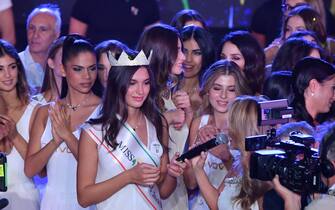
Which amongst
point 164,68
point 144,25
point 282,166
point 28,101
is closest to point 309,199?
point 282,166

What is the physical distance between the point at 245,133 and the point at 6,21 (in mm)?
3018

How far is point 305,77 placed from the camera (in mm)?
5258

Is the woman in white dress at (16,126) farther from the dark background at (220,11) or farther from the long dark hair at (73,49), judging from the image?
the dark background at (220,11)

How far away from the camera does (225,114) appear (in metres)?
5.38

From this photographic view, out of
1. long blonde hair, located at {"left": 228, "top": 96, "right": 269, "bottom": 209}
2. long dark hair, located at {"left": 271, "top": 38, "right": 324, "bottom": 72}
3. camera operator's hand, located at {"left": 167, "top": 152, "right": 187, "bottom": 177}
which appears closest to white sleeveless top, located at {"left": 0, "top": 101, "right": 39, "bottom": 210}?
camera operator's hand, located at {"left": 167, "top": 152, "right": 187, "bottom": 177}

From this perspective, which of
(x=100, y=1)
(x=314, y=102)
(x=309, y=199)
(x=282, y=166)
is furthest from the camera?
(x=100, y=1)

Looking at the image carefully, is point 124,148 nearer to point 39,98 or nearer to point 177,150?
point 177,150

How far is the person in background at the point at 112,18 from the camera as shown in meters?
7.33

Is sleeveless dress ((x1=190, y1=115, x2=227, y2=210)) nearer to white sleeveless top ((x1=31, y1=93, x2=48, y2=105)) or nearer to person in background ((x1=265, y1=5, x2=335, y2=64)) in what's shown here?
white sleeveless top ((x1=31, y1=93, x2=48, y2=105))

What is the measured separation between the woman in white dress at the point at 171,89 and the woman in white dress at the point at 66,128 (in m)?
0.40

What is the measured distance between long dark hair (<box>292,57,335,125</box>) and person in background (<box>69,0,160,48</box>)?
2369mm

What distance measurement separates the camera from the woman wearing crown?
4.59 metres

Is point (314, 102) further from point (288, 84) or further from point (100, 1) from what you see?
point (100, 1)

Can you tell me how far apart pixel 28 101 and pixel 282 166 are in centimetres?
212
